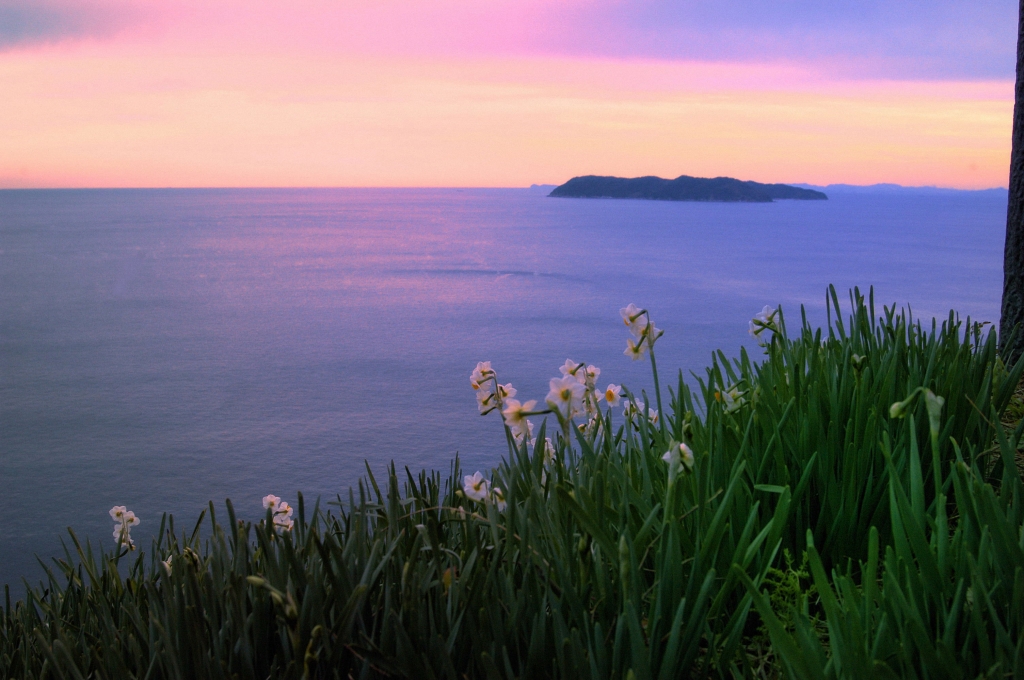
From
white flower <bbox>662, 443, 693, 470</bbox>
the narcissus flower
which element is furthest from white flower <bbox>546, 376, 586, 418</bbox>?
the narcissus flower

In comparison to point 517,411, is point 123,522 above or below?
below

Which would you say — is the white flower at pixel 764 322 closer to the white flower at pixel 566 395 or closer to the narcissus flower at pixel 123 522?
the white flower at pixel 566 395

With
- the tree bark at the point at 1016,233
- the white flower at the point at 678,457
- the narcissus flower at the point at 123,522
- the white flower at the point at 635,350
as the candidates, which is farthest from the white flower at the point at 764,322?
the narcissus flower at the point at 123,522

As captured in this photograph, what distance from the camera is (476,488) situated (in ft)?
5.24

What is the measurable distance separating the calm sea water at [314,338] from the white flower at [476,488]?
2.69 meters

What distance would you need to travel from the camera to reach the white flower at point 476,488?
1549 mm

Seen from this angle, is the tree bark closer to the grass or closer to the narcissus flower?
the grass

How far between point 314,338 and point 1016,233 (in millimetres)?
9752

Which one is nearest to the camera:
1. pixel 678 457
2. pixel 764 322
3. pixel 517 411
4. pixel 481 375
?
pixel 678 457

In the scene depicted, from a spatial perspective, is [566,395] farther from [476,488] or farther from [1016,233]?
[1016,233]

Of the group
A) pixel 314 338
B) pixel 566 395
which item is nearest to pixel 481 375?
pixel 566 395

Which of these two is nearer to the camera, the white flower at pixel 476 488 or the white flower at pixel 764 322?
the white flower at pixel 476 488

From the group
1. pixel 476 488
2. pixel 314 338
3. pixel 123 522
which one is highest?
pixel 476 488

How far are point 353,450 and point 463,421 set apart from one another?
140cm
